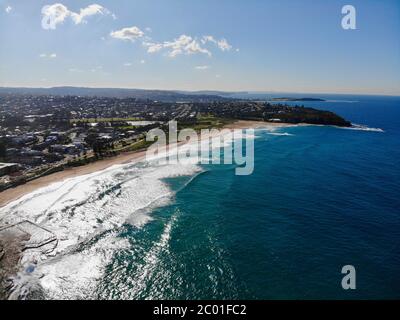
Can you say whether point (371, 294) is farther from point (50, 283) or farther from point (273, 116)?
point (273, 116)

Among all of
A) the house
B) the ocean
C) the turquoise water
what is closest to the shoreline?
the ocean

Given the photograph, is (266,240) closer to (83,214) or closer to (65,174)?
(83,214)

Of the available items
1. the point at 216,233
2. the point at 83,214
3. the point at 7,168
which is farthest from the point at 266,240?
the point at 7,168

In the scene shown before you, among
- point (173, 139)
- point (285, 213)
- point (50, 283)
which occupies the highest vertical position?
point (173, 139)
